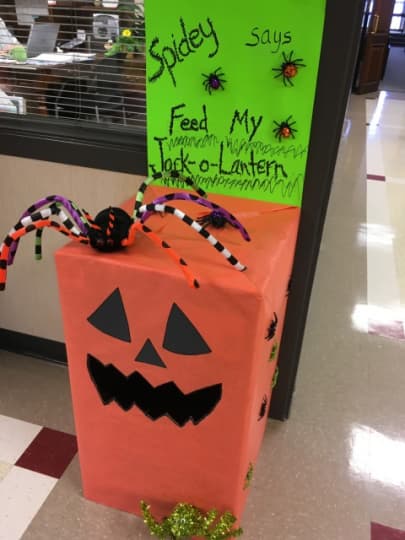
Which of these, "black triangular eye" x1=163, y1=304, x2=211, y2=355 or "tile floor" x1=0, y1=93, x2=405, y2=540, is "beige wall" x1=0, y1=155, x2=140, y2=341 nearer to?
"tile floor" x1=0, y1=93, x2=405, y2=540

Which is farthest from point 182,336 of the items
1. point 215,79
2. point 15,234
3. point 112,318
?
point 215,79

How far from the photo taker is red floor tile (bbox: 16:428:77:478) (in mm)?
1310

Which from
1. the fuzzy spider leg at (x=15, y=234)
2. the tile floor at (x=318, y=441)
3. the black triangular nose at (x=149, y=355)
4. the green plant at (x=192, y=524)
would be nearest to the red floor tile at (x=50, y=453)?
the tile floor at (x=318, y=441)

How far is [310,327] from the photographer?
78.2 inches

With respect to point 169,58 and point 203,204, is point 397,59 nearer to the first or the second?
point 169,58

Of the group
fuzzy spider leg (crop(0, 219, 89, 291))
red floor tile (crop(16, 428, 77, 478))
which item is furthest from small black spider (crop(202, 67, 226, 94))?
red floor tile (crop(16, 428, 77, 478))

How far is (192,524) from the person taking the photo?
1.04 m

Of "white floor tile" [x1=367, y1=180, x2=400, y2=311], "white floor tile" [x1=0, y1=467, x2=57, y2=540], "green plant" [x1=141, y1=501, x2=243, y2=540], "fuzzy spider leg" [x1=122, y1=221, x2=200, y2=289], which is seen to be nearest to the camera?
"fuzzy spider leg" [x1=122, y1=221, x2=200, y2=289]

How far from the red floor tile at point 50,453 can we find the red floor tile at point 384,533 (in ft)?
2.71

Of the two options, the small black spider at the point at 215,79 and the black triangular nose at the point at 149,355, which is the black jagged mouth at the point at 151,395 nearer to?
the black triangular nose at the point at 149,355

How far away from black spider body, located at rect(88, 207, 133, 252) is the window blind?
1.47 feet

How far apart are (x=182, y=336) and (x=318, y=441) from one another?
0.79 meters

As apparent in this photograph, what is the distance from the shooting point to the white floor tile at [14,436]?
1344 millimetres

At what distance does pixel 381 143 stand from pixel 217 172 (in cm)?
398
